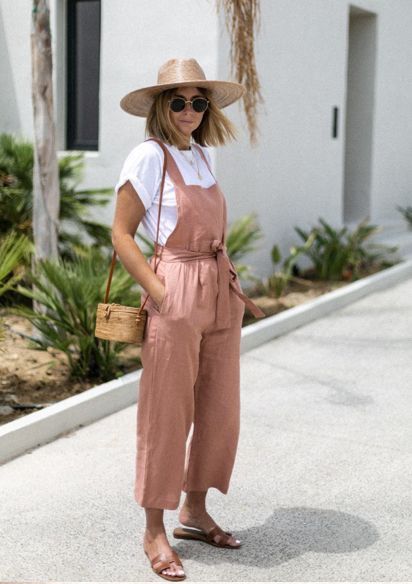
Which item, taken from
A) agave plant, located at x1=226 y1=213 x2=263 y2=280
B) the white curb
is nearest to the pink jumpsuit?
the white curb

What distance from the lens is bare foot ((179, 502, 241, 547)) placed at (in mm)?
3848

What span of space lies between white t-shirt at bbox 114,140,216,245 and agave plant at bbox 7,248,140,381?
7.86 ft

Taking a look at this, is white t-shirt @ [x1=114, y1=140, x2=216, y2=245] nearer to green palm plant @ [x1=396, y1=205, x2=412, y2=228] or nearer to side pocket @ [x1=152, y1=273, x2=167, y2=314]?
side pocket @ [x1=152, y1=273, x2=167, y2=314]

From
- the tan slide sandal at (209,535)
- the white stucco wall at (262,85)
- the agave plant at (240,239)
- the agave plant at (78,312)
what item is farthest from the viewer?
the white stucco wall at (262,85)

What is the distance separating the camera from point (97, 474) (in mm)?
4668

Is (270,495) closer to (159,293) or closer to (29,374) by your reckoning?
(159,293)

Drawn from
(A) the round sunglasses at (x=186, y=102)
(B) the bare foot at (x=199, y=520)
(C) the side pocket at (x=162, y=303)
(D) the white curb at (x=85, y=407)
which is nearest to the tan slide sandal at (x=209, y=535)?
(B) the bare foot at (x=199, y=520)

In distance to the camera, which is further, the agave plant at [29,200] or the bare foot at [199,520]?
the agave plant at [29,200]

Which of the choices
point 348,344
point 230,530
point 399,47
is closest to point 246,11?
point 348,344

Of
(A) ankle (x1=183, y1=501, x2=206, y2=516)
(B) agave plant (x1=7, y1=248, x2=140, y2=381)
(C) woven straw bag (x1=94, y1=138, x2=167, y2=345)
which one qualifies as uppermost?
(C) woven straw bag (x1=94, y1=138, x2=167, y2=345)

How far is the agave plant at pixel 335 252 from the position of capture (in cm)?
977

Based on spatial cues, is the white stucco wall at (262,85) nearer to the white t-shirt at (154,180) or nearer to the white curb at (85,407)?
the white curb at (85,407)

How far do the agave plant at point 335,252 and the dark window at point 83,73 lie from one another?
7.56 ft

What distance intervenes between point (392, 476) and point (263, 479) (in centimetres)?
62
